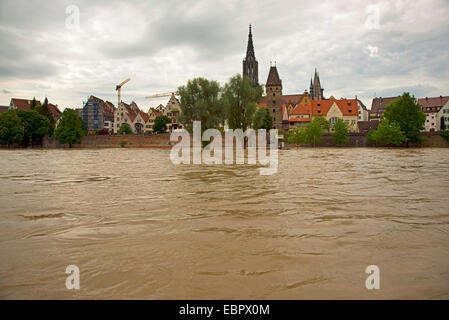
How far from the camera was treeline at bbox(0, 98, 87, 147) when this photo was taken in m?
63.2

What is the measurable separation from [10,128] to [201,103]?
42254 mm

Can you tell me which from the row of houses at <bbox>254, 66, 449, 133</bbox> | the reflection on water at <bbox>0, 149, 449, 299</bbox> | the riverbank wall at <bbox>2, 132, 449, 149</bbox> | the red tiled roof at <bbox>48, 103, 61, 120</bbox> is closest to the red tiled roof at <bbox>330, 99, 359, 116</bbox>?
the row of houses at <bbox>254, 66, 449, 133</bbox>

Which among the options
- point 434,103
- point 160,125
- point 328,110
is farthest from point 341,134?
point 434,103

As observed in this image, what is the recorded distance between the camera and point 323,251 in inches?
151

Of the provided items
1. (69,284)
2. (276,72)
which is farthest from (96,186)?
(276,72)

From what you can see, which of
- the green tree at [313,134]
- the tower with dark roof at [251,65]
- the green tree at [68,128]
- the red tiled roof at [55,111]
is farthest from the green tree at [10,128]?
the tower with dark roof at [251,65]

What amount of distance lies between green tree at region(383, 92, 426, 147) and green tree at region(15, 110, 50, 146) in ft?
238

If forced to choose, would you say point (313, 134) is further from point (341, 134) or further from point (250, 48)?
point (250, 48)

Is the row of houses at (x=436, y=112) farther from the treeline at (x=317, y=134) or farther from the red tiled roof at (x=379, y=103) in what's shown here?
the treeline at (x=317, y=134)

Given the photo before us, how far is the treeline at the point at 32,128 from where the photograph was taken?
63.2 m

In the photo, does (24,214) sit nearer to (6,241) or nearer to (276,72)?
(6,241)

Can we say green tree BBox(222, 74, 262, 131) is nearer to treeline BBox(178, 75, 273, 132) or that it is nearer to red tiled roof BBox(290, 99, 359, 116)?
treeline BBox(178, 75, 273, 132)
